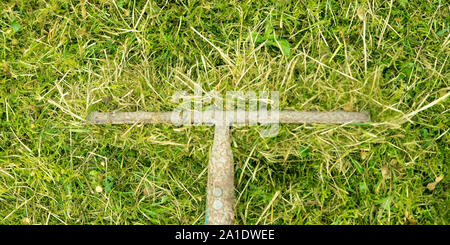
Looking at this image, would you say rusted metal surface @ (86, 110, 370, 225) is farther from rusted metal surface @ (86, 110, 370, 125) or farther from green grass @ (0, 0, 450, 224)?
green grass @ (0, 0, 450, 224)

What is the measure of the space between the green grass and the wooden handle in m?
0.24

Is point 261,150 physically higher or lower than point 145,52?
lower

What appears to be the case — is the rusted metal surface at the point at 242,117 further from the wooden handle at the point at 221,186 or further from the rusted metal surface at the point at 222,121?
the wooden handle at the point at 221,186

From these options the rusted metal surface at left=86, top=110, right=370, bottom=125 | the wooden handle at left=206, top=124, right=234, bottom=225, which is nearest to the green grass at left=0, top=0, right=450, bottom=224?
the rusted metal surface at left=86, top=110, right=370, bottom=125

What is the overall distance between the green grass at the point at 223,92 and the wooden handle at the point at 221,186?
0.79ft

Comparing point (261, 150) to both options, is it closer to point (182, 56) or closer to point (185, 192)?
point (185, 192)

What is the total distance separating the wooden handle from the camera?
6.01ft

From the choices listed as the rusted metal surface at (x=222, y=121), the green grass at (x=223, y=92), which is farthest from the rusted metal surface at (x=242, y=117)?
the green grass at (x=223, y=92)

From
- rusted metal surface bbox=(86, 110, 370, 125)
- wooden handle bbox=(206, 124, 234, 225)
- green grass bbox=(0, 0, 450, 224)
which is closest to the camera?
wooden handle bbox=(206, 124, 234, 225)

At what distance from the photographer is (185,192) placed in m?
2.18

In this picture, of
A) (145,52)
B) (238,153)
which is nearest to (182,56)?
(145,52)

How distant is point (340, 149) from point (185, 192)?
0.97 metres
